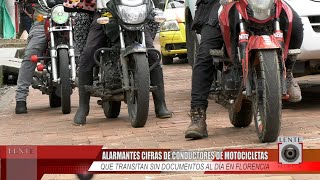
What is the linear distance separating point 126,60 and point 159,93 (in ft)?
2.28

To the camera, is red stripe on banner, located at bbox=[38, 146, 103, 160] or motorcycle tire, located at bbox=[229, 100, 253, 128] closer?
red stripe on banner, located at bbox=[38, 146, 103, 160]

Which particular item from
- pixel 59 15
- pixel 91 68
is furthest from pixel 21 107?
pixel 91 68

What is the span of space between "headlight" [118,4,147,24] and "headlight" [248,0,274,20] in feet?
5.08

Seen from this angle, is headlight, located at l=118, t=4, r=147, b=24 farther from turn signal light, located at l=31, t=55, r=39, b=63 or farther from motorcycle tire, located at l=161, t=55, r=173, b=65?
motorcycle tire, located at l=161, t=55, r=173, b=65

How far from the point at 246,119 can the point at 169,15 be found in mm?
9836

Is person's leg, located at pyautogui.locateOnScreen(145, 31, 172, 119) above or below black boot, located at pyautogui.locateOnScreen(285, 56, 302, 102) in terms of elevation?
below

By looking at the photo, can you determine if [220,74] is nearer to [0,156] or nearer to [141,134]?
[141,134]

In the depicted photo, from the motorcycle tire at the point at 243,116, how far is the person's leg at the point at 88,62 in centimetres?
153

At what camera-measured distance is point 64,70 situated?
8625 millimetres

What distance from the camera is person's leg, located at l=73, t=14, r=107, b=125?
7.68 meters

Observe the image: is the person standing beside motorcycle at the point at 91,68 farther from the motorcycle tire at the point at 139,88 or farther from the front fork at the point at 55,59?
the front fork at the point at 55,59

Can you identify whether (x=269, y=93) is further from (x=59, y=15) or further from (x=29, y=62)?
(x=29, y=62)

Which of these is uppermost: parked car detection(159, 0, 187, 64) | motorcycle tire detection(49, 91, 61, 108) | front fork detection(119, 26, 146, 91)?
front fork detection(119, 26, 146, 91)

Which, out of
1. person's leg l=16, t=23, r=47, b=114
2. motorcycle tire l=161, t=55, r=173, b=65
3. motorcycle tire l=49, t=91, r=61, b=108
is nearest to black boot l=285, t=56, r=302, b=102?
person's leg l=16, t=23, r=47, b=114
